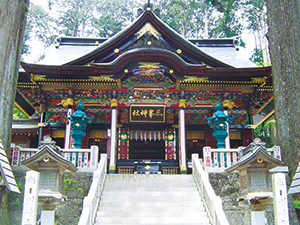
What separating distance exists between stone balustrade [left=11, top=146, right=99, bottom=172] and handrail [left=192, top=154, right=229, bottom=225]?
3086mm

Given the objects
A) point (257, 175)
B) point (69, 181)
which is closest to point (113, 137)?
point (69, 181)

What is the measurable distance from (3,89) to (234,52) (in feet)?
40.1

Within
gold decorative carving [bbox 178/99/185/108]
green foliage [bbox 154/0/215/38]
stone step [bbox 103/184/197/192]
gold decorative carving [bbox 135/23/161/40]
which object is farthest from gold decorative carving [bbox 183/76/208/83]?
green foliage [bbox 154/0/215/38]

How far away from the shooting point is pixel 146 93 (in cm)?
1329

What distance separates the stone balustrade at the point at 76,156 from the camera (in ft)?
29.8

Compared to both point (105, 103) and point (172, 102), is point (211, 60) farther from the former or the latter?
point (105, 103)

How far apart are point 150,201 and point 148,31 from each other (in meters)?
7.16

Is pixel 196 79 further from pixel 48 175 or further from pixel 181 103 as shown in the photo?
pixel 48 175

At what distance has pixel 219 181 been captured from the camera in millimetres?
8992

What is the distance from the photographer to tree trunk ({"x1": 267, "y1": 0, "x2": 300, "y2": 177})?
855 cm

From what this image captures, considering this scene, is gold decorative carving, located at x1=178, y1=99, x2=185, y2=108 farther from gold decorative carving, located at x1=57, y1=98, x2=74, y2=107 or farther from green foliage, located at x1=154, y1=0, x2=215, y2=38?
green foliage, located at x1=154, y1=0, x2=215, y2=38

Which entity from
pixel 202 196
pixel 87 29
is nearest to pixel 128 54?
pixel 202 196

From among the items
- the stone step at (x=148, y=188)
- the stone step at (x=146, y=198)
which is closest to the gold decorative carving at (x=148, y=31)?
the stone step at (x=148, y=188)

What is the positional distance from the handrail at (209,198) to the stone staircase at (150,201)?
0.61 feet
